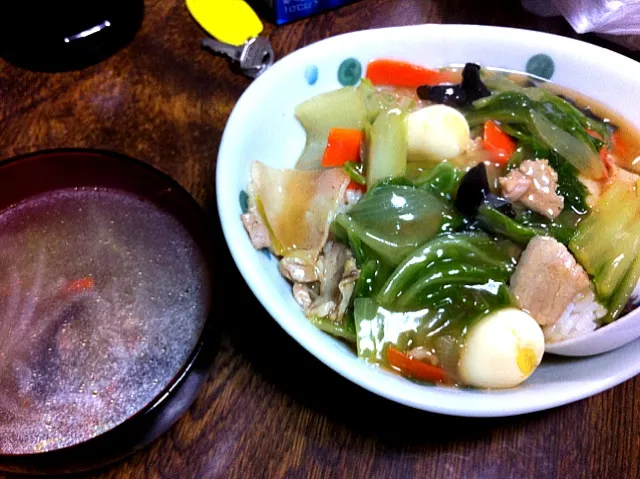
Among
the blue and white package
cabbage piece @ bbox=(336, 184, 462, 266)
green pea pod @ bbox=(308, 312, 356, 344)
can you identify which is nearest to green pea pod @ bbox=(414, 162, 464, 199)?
cabbage piece @ bbox=(336, 184, 462, 266)

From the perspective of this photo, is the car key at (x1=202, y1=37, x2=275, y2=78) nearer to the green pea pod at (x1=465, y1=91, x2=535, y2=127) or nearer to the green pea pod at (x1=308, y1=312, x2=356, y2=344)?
the green pea pod at (x1=465, y1=91, x2=535, y2=127)

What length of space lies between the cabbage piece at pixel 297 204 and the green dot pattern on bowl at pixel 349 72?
0.25m

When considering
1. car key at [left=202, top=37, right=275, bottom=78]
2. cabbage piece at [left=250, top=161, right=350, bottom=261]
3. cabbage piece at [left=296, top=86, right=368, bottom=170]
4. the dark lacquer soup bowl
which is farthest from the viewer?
car key at [left=202, top=37, right=275, bottom=78]

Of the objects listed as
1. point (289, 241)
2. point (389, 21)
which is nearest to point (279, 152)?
point (289, 241)

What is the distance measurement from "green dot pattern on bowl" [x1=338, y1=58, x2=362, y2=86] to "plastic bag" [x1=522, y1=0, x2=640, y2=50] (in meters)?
0.59

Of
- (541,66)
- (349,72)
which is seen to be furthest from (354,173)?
(541,66)

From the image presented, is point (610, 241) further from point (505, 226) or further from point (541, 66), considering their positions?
point (541, 66)

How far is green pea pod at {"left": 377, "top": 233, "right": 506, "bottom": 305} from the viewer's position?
→ 0.97m

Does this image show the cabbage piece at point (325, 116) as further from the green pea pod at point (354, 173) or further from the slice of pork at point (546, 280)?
the slice of pork at point (546, 280)

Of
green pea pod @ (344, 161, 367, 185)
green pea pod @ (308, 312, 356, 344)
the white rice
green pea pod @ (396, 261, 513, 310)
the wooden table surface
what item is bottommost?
the wooden table surface

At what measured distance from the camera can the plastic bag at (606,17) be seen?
139cm

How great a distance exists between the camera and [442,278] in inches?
38.3

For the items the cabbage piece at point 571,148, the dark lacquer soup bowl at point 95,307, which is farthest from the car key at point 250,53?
the cabbage piece at point 571,148

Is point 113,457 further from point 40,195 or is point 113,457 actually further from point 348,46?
point 348,46
